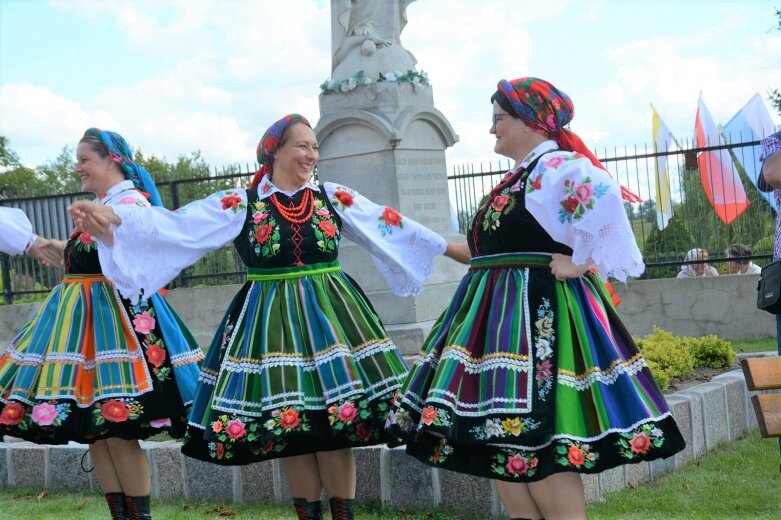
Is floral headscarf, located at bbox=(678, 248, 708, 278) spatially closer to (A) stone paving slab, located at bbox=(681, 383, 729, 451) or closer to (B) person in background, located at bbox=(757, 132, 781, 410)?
(A) stone paving slab, located at bbox=(681, 383, 729, 451)

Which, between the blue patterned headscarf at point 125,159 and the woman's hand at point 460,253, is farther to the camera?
the blue patterned headscarf at point 125,159

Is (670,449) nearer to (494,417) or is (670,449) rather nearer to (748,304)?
(494,417)

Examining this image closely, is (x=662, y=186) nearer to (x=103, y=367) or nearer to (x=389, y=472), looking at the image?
(x=389, y=472)

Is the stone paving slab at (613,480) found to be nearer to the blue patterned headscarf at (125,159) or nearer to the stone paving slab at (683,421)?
the stone paving slab at (683,421)

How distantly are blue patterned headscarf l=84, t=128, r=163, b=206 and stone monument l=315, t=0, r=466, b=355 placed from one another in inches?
124

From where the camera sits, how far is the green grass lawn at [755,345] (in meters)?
8.39

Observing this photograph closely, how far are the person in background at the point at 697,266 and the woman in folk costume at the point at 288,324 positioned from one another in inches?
267

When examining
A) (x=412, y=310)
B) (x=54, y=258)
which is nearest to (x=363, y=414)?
(x=54, y=258)

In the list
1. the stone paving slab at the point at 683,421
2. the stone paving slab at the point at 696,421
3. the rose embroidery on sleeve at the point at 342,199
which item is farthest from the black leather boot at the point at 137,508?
the stone paving slab at the point at 696,421

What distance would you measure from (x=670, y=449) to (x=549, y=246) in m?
0.74

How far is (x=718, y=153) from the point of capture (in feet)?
33.7

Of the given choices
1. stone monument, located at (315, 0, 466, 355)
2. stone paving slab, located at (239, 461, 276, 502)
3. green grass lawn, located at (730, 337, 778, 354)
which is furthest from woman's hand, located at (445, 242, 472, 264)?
green grass lawn, located at (730, 337, 778, 354)

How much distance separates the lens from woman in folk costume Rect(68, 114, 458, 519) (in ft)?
12.6

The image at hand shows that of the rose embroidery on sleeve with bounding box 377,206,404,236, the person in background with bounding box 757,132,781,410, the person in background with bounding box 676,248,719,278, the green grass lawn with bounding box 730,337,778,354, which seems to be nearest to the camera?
the person in background with bounding box 757,132,781,410
